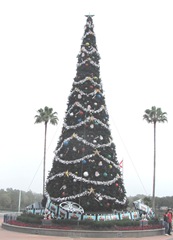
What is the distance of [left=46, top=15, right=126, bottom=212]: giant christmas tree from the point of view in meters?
17.3

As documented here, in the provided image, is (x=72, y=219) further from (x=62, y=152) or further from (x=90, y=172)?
(x=62, y=152)

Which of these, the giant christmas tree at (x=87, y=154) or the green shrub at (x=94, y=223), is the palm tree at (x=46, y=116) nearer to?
the giant christmas tree at (x=87, y=154)

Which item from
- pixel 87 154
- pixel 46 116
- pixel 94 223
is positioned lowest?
pixel 94 223

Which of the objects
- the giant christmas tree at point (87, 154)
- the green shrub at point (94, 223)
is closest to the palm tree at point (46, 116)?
the giant christmas tree at point (87, 154)

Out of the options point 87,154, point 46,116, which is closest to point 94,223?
point 87,154

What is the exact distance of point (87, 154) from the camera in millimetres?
18156

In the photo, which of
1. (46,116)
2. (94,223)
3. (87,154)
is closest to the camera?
(94,223)

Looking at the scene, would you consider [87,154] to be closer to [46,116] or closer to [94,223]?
[94,223]

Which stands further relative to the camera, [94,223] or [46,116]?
[46,116]

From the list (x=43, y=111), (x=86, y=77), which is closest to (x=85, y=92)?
(x=86, y=77)

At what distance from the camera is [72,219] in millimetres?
15641

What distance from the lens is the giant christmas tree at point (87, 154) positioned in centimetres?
1731

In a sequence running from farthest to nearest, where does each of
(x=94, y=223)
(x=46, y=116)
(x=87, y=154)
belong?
(x=46, y=116) → (x=87, y=154) → (x=94, y=223)

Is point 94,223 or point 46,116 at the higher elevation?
point 46,116
